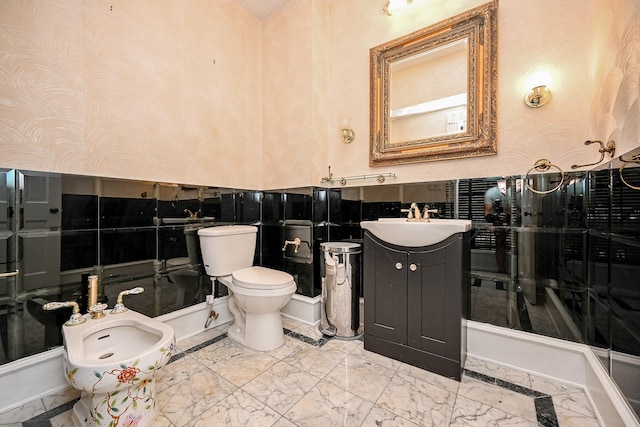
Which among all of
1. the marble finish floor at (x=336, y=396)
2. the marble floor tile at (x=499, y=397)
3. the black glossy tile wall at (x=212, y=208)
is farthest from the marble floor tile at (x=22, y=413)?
the marble floor tile at (x=499, y=397)

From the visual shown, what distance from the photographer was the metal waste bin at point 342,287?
186 centimetres

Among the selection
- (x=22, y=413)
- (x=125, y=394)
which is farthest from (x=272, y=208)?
(x=22, y=413)

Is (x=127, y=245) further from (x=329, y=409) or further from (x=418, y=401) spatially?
(x=418, y=401)

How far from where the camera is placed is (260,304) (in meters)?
1.69

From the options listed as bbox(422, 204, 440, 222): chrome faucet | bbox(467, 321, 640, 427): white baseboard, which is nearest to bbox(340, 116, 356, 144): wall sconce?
bbox(422, 204, 440, 222): chrome faucet

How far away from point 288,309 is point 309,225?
754 mm

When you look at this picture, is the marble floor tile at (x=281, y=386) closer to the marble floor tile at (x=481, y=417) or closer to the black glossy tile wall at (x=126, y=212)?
the marble floor tile at (x=481, y=417)

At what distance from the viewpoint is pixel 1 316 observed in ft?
4.08

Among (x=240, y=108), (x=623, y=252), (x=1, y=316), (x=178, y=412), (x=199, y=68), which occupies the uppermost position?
(x=199, y=68)

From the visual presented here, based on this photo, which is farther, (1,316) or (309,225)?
(309,225)

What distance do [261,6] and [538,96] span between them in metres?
2.25

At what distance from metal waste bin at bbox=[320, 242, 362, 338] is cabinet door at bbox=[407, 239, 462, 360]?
0.43 m

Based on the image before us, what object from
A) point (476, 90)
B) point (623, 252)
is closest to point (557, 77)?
point (476, 90)

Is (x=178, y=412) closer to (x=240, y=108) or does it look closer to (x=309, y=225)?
(x=309, y=225)
